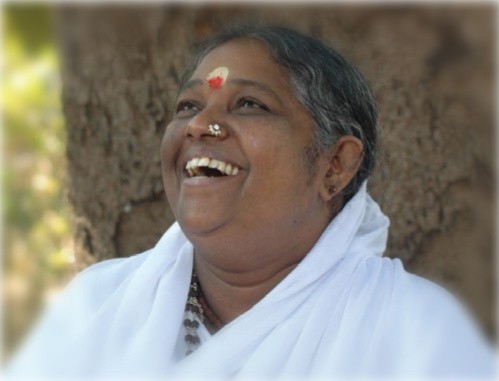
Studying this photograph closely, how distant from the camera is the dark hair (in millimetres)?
2959

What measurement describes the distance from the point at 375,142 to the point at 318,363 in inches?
36.9

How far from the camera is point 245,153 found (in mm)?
2789

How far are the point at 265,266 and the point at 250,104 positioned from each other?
21.2 inches

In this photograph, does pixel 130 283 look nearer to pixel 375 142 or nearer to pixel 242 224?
pixel 242 224

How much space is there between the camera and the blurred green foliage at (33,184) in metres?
6.41

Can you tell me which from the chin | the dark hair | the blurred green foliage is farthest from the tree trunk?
the blurred green foliage

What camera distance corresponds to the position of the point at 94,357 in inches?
115

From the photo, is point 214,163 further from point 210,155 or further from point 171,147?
point 171,147

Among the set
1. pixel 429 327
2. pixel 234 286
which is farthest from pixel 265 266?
pixel 429 327

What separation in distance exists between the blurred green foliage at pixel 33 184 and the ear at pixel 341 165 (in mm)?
3391

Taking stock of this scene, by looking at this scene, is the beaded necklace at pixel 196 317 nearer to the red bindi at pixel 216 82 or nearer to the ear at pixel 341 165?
the ear at pixel 341 165

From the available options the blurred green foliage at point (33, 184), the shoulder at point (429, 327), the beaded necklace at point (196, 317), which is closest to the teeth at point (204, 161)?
the beaded necklace at point (196, 317)

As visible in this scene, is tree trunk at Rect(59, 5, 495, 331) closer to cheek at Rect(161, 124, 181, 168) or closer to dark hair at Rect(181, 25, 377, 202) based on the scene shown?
dark hair at Rect(181, 25, 377, 202)

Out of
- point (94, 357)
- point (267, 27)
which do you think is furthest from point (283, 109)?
point (94, 357)
